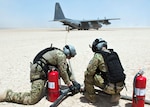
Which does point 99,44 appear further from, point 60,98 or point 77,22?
point 77,22

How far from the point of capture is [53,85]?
17.8 feet

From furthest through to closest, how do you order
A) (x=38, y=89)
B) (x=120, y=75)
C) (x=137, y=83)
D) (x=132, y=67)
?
(x=132, y=67) → (x=38, y=89) → (x=120, y=75) → (x=137, y=83)

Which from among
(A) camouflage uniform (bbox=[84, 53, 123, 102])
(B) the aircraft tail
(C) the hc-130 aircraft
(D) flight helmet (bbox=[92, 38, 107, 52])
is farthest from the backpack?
(B) the aircraft tail

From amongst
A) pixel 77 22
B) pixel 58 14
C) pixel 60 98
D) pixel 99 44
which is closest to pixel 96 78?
pixel 99 44

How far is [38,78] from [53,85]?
41 centimetres

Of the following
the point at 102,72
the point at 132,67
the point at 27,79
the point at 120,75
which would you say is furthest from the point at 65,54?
the point at 132,67

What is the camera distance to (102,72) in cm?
530

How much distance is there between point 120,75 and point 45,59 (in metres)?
1.70

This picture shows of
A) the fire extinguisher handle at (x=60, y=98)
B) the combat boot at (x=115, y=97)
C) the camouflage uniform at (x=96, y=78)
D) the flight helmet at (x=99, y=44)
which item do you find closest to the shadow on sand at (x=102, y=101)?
the combat boot at (x=115, y=97)

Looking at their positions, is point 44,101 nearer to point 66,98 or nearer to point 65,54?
point 66,98

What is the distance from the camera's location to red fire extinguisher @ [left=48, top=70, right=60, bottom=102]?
5321mm

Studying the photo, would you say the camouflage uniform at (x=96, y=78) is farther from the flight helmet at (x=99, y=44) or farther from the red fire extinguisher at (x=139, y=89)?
the red fire extinguisher at (x=139, y=89)

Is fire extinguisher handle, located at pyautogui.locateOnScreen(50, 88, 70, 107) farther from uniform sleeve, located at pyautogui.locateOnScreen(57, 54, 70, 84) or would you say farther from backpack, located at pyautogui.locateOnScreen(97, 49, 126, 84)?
backpack, located at pyautogui.locateOnScreen(97, 49, 126, 84)

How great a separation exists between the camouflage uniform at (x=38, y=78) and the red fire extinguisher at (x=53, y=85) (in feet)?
0.74
